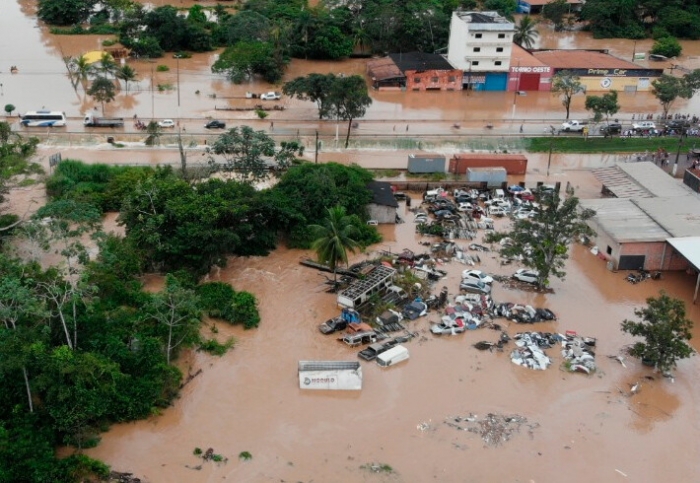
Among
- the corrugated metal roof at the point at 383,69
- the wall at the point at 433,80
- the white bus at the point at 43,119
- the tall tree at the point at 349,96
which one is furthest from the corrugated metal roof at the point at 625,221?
the white bus at the point at 43,119

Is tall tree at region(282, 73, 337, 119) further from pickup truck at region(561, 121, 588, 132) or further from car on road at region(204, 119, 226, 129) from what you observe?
pickup truck at region(561, 121, 588, 132)

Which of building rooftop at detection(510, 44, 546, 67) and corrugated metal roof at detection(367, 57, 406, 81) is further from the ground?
building rooftop at detection(510, 44, 546, 67)

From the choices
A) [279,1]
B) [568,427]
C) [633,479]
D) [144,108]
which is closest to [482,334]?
[568,427]

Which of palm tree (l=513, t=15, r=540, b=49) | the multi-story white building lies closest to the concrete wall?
the multi-story white building

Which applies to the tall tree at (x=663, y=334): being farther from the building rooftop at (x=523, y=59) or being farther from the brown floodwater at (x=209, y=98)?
the building rooftop at (x=523, y=59)

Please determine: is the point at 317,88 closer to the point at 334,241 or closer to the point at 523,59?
the point at 523,59

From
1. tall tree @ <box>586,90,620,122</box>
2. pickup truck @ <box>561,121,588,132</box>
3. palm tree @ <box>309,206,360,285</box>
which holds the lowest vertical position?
palm tree @ <box>309,206,360,285</box>
